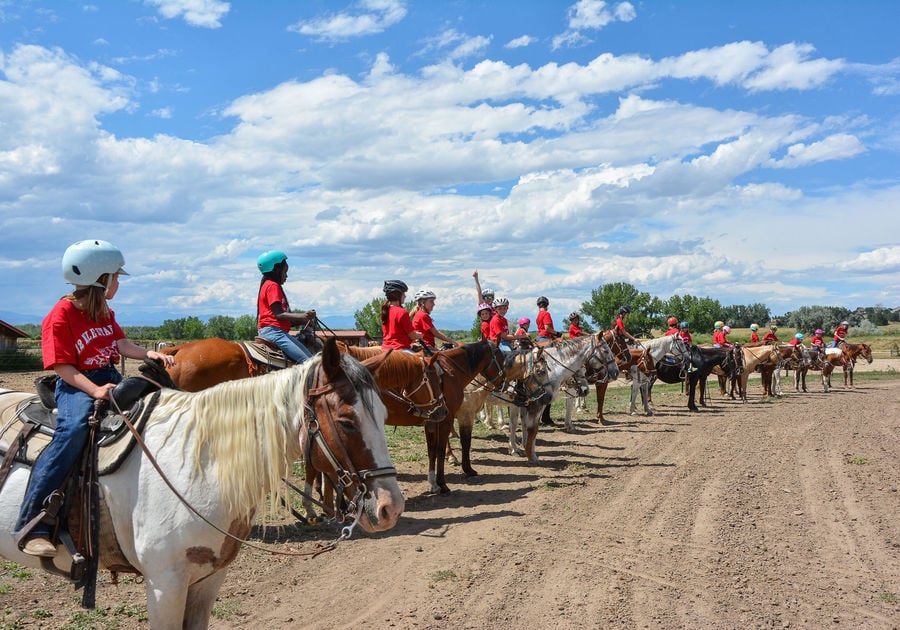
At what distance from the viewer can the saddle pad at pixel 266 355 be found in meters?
7.59

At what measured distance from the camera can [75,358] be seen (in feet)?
11.9

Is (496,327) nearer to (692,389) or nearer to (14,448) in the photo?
(14,448)

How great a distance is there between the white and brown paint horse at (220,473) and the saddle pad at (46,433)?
58mm

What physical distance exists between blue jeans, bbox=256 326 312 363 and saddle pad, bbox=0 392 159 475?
3378 mm

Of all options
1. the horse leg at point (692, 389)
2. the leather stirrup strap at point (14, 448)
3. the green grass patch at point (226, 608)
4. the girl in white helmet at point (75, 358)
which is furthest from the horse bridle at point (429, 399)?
the horse leg at point (692, 389)

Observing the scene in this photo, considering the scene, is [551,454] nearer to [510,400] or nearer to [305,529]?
[510,400]

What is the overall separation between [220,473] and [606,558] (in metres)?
4.76

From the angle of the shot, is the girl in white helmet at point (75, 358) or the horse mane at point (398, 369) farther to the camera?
the horse mane at point (398, 369)

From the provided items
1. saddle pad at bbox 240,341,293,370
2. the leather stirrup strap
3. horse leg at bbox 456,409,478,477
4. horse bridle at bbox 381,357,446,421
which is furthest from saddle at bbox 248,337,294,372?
horse leg at bbox 456,409,478,477

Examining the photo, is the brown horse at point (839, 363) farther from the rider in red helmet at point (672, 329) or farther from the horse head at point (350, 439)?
the horse head at point (350, 439)

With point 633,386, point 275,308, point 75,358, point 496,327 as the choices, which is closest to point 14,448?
point 75,358

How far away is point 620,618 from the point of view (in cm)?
523

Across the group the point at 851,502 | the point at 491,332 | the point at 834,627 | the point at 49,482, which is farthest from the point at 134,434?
the point at 491,332

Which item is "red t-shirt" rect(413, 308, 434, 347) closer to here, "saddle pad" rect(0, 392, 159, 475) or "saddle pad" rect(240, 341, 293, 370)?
"saddle pad" rect(240, 341, 293, 370)
